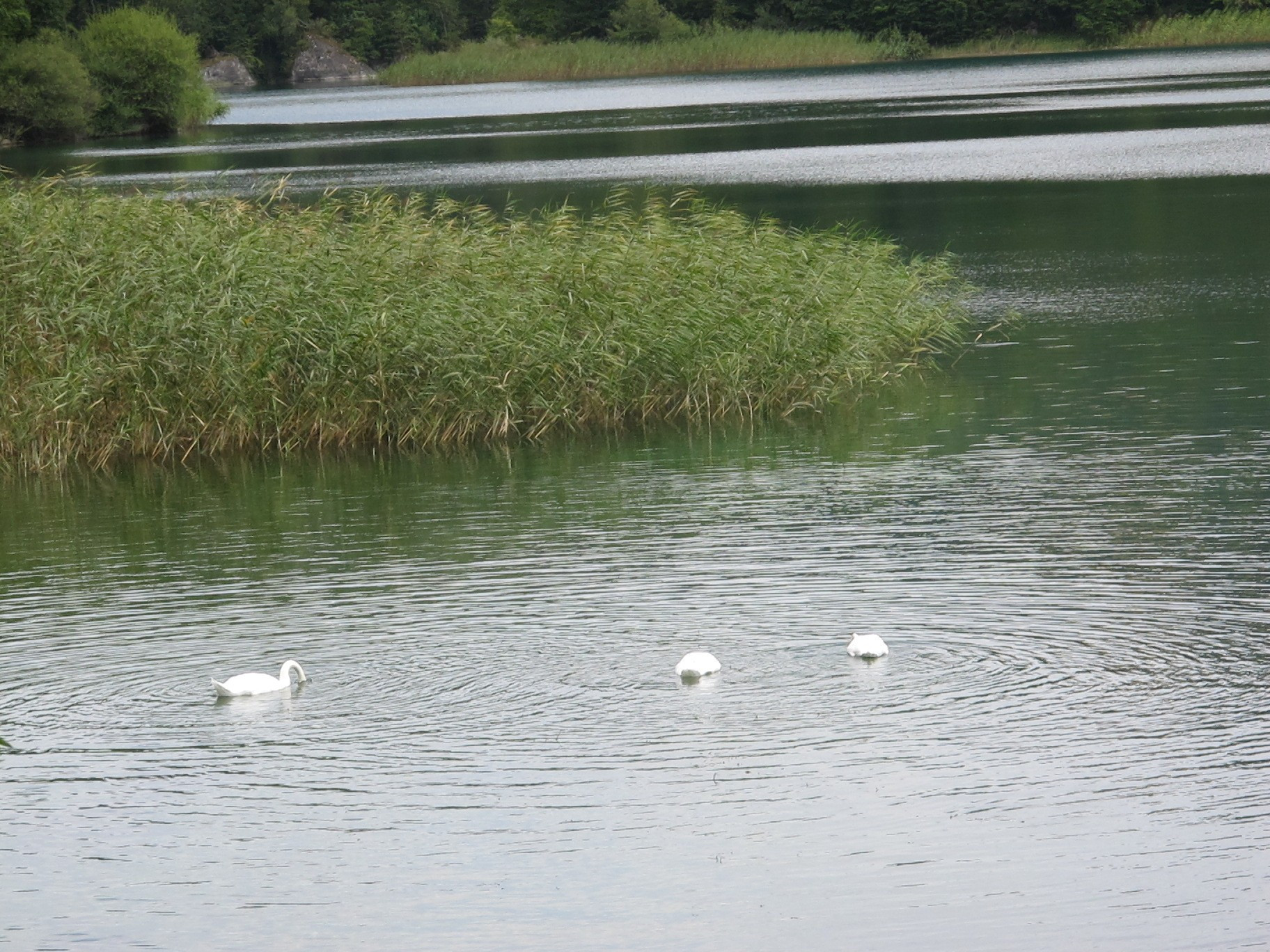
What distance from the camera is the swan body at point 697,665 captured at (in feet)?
22.4

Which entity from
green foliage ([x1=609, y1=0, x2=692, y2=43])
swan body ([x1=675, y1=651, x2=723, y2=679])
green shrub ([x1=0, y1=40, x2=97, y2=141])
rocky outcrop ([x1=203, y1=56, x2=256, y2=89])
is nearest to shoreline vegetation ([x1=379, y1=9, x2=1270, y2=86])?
green foliage ([x1=609, y1=0, x2=692, y2=43])

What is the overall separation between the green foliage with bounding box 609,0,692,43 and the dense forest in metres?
1.29

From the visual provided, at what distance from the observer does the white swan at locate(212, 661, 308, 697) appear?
22.6 ft

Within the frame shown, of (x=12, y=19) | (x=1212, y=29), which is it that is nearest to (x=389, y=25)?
(x=12, y=19)

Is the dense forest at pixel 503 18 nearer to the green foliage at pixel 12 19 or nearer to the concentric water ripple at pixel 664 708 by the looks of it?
the green foliage at pixel 12 19

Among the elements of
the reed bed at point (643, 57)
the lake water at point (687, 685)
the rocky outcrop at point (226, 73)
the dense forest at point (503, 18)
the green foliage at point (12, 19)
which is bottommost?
the rocky outcrop at point (226, 73)

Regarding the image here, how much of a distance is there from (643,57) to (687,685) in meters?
65.3

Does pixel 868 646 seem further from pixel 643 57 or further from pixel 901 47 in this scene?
pixel 643 57

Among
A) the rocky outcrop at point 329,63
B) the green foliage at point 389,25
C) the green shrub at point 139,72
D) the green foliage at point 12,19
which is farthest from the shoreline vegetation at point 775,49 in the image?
the green foliage at point 12,19

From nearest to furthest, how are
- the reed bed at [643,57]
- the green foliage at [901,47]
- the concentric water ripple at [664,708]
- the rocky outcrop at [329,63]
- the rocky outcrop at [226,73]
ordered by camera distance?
the concentric water ripple at [664,708]
the reed bed at [643,57]
the green foliage at [901,47]
the rocky outcrop at [226,73]
the rocky outcrop at [329,63]

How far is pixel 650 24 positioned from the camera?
72.9 metres

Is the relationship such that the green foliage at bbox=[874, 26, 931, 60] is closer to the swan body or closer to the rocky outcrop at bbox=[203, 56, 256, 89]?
the rocky outcrop at bbox=[203, 56, 256, 89]

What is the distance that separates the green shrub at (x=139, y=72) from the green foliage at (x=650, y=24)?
76.0 ft

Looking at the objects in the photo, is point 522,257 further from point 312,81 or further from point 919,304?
point 312,81
